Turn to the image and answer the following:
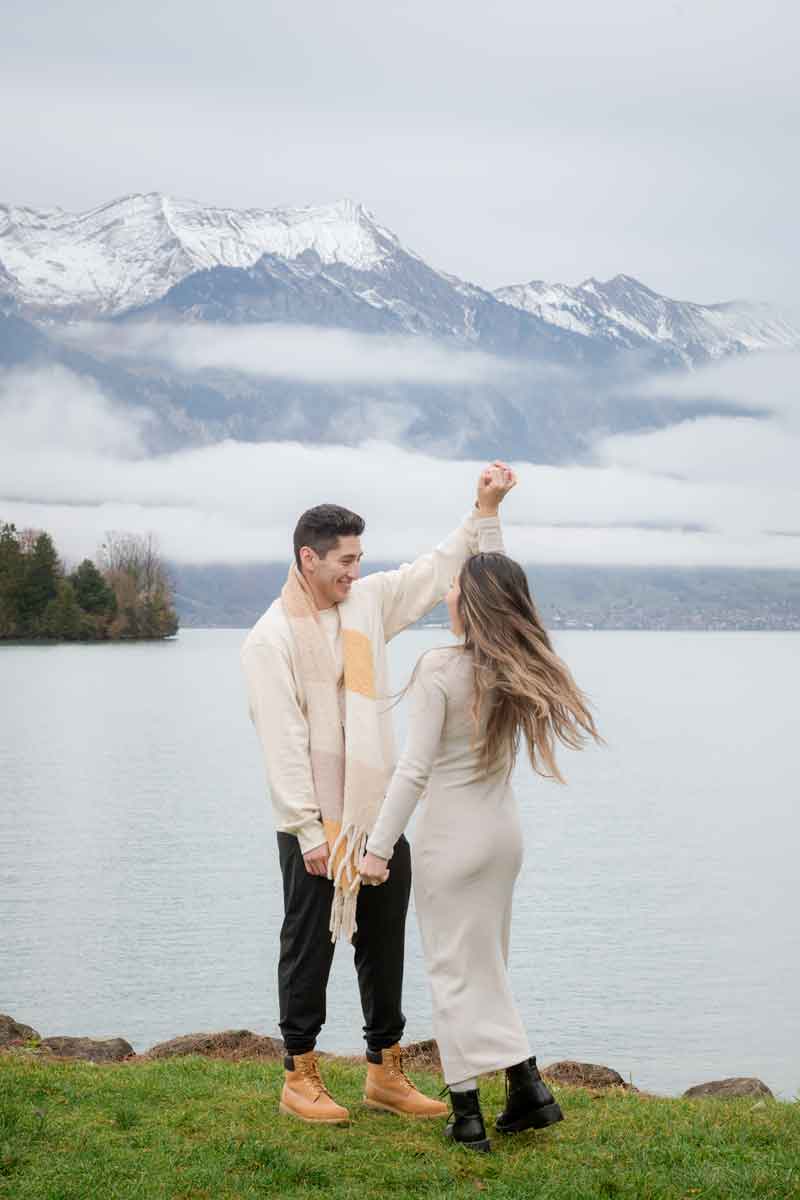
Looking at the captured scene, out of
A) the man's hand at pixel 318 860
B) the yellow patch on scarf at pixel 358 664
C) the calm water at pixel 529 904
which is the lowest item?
the calm water at pixel 529 904

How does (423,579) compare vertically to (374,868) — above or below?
above

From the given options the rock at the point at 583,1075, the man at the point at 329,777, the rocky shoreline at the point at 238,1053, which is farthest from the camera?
the rocky shoreline at the point at 238,1053

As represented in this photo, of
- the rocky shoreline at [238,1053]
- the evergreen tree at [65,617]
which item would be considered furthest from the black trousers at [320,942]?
the evergreen tree at [65,617]

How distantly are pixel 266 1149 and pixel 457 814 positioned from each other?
171cm

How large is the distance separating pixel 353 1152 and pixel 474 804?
1639mm

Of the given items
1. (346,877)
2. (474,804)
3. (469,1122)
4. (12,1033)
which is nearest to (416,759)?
(474,804)

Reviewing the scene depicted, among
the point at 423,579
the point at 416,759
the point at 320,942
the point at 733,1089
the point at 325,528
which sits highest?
the point at 325,528

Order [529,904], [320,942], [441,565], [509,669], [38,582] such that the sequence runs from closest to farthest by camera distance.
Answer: [509,669], [320,942], [441,565], [529,904], [38,582]

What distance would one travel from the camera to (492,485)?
23.7 ft

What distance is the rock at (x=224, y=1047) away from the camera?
1111cm

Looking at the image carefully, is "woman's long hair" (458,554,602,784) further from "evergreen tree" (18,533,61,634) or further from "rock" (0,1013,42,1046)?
"evergreen tree" (18,533,61,634)

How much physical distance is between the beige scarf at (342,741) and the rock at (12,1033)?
5.42 meters

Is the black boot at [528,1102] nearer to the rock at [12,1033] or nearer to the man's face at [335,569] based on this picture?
the man's face at [335,569]

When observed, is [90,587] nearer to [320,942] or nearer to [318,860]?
[320,942]
